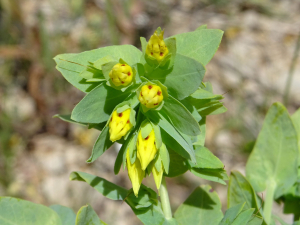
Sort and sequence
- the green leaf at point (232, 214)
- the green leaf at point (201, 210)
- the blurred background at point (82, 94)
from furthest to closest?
the blurred background at point (82, 94)
the green leaf at point (201, 210)
the green leaf at point (232, 214)

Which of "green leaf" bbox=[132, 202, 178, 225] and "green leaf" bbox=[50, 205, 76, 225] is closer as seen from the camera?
"green leaf" bbox=[132, 202, 178, 225]

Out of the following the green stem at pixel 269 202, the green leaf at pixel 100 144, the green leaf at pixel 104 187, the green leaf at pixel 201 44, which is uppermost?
the green leaf at pixel 201 44

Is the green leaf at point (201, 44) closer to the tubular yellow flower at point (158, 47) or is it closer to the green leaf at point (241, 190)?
the tubular yellow flower at point (158, 47)

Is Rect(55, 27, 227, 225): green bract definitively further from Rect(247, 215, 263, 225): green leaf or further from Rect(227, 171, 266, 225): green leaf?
Rect(227, 171, 266, 225): green leaf

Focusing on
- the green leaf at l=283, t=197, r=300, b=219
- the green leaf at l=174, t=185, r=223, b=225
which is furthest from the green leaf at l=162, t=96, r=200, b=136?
the green leaf at l=283, t=197, r=300, b=219

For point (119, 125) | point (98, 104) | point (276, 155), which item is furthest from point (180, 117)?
point (276, 155)

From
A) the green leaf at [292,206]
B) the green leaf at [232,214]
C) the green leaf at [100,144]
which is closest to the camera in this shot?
the green leaf at [100,144]

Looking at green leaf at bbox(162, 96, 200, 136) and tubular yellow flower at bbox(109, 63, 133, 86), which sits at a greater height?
tubular yellow flower at bbox(109, 63, 133, 86)

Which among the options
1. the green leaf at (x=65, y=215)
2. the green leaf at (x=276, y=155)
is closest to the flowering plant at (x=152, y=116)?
the green leaf at (x=65, y=215)
